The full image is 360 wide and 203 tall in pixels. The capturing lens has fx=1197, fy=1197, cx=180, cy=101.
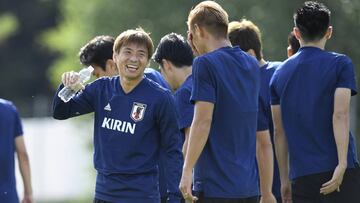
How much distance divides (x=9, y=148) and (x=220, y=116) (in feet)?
10.5

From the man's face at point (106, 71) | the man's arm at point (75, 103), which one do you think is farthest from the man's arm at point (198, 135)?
the man's face at point (106, 71)

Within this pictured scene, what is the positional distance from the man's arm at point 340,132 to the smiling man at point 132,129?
3.53 ft

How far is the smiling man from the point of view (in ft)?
26.4

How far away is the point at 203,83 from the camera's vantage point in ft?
25.0

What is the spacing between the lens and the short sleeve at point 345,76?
7.90 m

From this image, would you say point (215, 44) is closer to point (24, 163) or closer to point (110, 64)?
point (110, 64)

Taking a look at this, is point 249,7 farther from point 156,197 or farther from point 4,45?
point 4,45

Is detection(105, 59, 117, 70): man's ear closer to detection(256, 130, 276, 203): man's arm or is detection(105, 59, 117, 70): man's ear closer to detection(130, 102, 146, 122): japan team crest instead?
detection(130, 102, 146, 122): japan team crest

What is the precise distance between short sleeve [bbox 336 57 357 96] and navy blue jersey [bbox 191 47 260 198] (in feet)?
2.03

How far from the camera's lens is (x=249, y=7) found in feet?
72.2

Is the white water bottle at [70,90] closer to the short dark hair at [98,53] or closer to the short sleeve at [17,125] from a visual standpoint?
the short dark hair at [98,53]

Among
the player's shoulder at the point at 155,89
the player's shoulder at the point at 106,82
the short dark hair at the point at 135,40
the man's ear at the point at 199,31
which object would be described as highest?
the man's ear at the point at 199,31

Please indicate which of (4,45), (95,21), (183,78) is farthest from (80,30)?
(4,45)

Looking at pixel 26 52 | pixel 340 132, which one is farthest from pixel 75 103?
pixel 26 52
